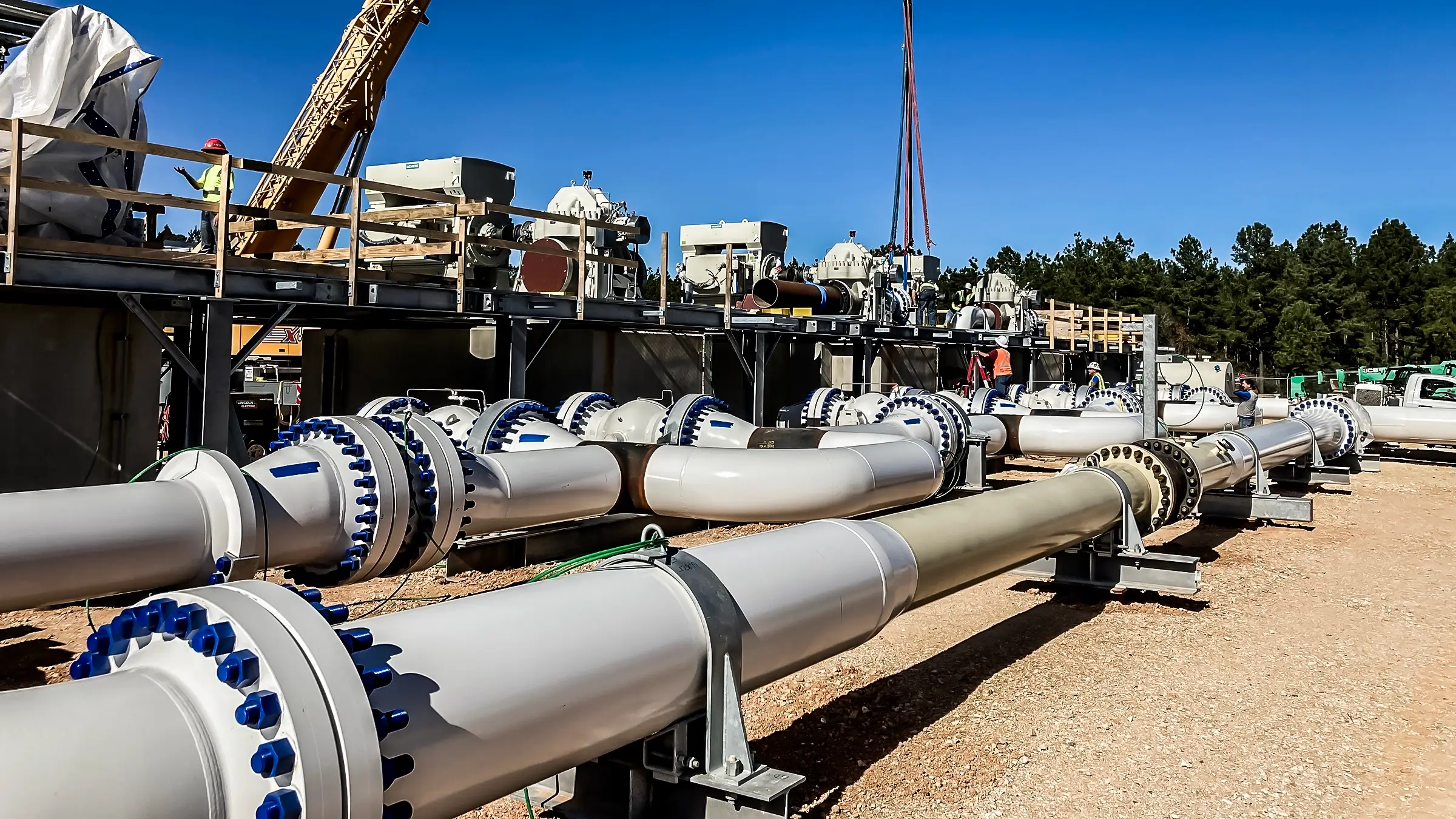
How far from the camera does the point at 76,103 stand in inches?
333

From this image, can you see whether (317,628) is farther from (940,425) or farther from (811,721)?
(940,425)

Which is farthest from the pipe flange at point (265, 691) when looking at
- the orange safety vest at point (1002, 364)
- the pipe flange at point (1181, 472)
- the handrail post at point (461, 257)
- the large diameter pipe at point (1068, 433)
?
the orange safety vest at point (1002, 364)

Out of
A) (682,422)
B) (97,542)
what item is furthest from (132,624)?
(682,422)

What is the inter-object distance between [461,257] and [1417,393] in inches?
812

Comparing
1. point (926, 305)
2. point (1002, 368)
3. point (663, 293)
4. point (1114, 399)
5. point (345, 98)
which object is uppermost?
point (345, 98)

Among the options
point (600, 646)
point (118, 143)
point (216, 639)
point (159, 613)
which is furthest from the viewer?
point (118, 143)

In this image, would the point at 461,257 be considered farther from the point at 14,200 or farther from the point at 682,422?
the point at 14,200

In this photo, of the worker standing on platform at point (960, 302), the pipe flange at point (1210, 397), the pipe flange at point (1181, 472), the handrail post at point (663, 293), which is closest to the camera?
the pipe flange at point (1181, 472)

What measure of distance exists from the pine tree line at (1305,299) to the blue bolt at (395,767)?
199 ft

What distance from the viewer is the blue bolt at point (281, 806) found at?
1.91 m

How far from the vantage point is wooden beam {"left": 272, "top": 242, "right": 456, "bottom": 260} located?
11305 mm

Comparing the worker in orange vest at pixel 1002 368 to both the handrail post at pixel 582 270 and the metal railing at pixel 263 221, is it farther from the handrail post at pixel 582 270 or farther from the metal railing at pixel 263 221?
the handrail post at pixel 582 270

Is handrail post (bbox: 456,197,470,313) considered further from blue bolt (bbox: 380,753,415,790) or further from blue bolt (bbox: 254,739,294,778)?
blue bolt (bbox: 254,739,294,778)

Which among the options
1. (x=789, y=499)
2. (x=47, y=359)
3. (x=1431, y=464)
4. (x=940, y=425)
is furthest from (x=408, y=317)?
(x=1431, y=464)
